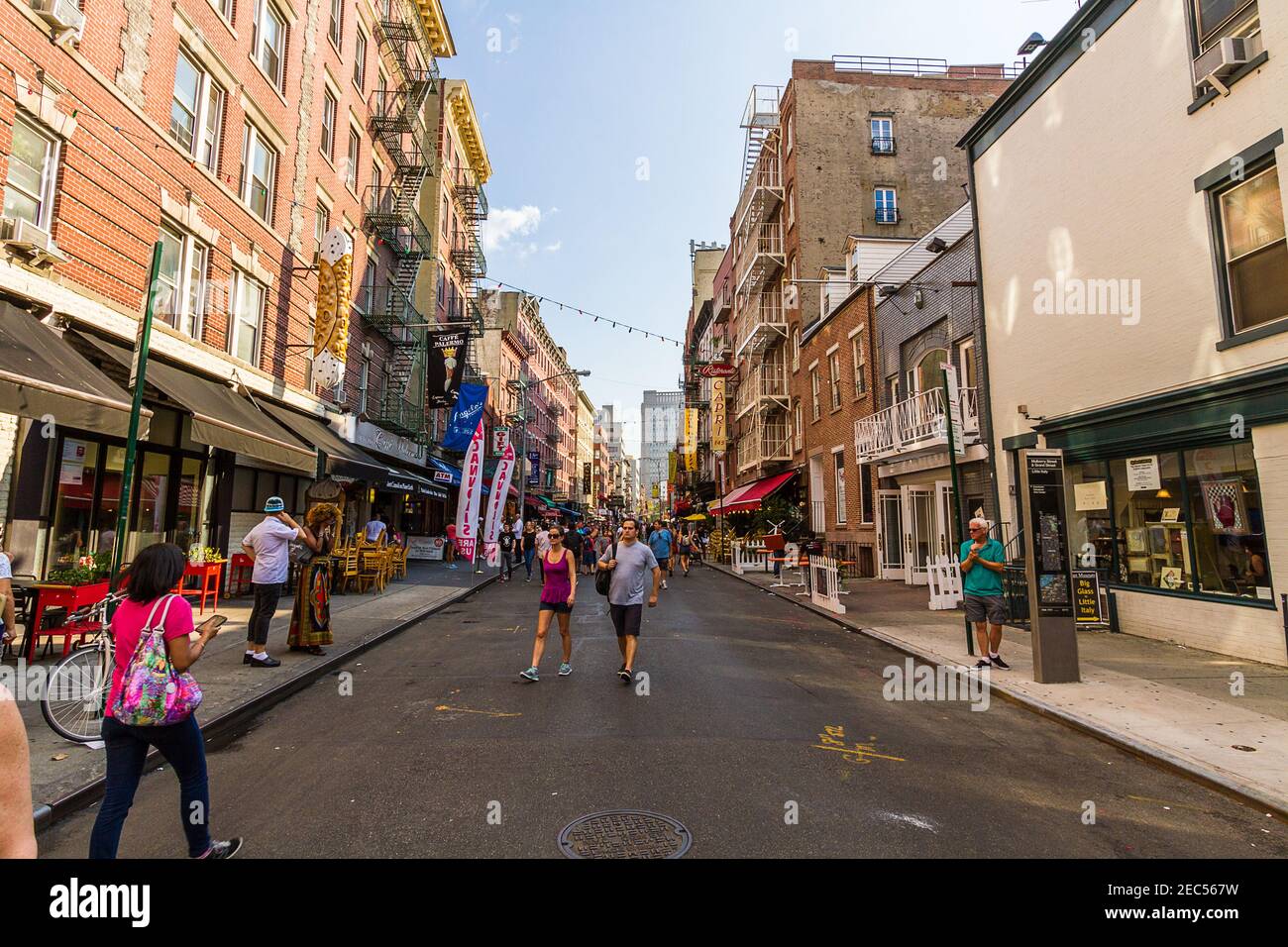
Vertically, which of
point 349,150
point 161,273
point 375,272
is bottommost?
point 161,273

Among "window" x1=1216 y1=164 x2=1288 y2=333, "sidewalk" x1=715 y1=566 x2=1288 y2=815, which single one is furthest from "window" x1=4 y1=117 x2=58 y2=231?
"window" x1=1216 y1=164 x2=1288 y2=333

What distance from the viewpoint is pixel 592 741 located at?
18.3 feet

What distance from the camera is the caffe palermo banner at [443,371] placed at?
26.2 metres

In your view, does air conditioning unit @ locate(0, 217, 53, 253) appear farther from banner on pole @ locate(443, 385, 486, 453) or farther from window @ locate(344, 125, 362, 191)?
banner on pole @ locate(443, 385, 486, 453)

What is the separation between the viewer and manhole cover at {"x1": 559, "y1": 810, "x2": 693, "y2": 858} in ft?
11.8

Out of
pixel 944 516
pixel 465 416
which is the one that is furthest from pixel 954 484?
pixel 465 416

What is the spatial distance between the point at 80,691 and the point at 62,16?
33.3 feet

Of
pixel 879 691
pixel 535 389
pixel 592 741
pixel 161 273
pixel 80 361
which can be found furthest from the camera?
pixel 535 389

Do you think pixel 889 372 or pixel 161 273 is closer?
pixel 161 273

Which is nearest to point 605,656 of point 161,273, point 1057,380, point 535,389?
point 1057,380

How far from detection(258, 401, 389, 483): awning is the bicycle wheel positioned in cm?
1052

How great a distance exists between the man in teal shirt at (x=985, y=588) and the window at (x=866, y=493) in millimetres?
13163
